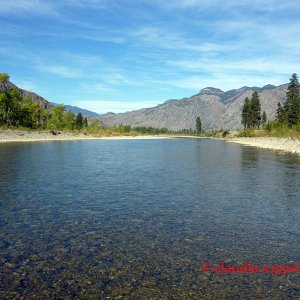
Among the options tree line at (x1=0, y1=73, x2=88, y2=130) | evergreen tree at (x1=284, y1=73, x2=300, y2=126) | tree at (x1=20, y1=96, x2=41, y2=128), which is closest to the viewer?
evergreen tree at (x1=284, y1=73, x2=300, y2=126)

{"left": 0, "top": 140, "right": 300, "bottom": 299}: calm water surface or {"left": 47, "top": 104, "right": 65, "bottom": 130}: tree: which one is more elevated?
{"left": 47, "top": 104, "right": 65, "bottom": 130}: tree

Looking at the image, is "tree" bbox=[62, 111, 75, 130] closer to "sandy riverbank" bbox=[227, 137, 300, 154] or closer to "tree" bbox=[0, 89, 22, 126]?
"tree" bbox=[0, 89, 22, 126]

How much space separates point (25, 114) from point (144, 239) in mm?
136112

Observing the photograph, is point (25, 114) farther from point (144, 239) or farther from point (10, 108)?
point (144, 239)

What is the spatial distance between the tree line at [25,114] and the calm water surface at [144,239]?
111816mm

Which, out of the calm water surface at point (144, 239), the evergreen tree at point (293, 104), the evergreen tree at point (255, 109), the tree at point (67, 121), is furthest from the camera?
the tree at point (67, 121)

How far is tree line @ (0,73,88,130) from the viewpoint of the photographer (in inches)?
4943

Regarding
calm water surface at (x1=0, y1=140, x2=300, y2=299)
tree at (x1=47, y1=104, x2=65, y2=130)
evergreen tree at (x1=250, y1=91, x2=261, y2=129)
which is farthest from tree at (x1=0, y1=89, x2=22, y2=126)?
calm water surface at (x1=0, y1=140, x2=300, y2=299)

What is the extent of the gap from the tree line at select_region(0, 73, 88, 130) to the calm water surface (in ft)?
367

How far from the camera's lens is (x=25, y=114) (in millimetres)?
137250

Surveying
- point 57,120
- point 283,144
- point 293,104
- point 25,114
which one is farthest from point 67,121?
point 283,144

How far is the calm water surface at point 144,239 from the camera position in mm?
9367

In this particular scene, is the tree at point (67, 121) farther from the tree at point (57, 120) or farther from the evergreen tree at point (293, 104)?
the evergreen tree at point (293, 104)

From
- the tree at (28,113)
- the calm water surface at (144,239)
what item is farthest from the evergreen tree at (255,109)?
the calm water surface at (144,239)
